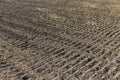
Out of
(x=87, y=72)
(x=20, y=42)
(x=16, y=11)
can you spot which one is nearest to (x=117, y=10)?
(x=16, y=11)

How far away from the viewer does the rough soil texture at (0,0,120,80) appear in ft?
19.0

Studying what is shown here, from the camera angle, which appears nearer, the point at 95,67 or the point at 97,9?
the point at 95,67

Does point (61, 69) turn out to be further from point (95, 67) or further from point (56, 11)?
point (56, 11)

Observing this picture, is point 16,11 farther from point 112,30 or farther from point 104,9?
point 112,30

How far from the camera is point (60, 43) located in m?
7.34

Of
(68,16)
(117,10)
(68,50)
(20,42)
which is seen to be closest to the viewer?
(68,50)

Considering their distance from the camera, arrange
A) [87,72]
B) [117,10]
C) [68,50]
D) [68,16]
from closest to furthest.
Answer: [87,72] → [68,50] → [68,16] → [117,10]

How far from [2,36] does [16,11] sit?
3.35 meters

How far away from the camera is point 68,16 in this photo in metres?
10.2

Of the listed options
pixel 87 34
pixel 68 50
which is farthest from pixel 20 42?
pixel 87 34

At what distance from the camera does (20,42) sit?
24.5 ft

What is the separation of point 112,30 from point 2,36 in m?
3.36

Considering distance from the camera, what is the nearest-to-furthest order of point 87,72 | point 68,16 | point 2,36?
point 87,72 → point 2,36 → point 68,16

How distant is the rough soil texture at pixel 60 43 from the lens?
578cm
